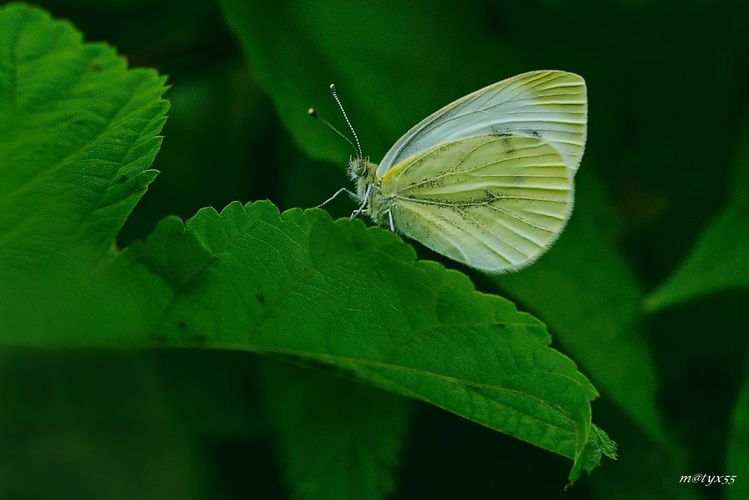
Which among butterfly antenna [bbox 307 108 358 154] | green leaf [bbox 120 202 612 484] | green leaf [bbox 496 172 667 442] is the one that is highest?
butterfly antenna [bbox 307 108 358 154]

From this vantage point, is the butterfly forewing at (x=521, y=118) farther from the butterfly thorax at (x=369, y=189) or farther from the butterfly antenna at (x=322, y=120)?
the butterfly antenna at (x=322, y=120)

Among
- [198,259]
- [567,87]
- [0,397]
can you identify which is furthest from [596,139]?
[0,397]

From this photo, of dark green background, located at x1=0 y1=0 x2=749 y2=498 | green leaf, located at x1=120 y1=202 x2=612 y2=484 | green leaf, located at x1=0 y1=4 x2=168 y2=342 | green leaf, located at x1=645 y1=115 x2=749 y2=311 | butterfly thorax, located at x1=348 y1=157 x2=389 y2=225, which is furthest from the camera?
butterfly thorax, located at x1=348 y1=157 x2=389 y2=225

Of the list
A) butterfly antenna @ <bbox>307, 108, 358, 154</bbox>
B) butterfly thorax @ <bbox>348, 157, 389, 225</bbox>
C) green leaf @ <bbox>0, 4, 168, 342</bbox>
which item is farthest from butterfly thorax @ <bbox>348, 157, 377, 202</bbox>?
green leaf @ <bbox>0, 4, 168, 342</bbox>

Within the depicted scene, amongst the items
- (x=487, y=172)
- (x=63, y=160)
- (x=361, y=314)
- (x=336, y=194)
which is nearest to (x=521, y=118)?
(x=487, y=172)

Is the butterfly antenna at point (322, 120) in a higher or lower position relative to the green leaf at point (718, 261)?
higher

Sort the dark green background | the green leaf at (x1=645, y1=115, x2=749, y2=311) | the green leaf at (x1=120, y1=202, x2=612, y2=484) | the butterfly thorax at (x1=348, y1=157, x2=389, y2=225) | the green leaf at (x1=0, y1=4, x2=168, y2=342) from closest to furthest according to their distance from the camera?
the green leaf at (x1=0, y1=4, x2=168, y2=342)
the green leaf at (x1=120, y1=202, x2=612, y2=484)
the green leaf at (x1=645, y1=115, x2=749, y2=311)
the dark green background
the butterfly thorax at (x1=348, y1=157, x2=389, y2=225)

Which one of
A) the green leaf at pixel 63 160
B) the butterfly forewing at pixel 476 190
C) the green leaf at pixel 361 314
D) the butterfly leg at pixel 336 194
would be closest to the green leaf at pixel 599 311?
the butterfly forewing at pixel 476 190

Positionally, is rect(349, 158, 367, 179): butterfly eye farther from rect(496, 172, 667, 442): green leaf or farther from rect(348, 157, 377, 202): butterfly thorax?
rect(496, 172, 667, 442): green leaf
